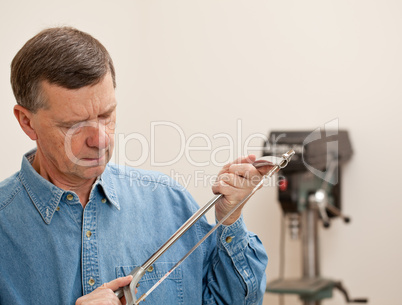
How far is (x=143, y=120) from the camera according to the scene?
2.56 metres

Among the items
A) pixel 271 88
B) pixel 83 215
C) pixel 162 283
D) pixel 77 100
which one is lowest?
pixel 162 283

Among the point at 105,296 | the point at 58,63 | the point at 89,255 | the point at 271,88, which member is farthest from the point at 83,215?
the point at 271,88

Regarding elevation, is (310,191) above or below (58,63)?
below

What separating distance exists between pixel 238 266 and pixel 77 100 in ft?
1.42

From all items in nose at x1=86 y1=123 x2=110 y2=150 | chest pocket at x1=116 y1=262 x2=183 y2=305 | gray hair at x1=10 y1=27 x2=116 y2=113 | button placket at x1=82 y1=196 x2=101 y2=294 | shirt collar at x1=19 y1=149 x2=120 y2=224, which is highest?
gray hair at x1=10 y1=27 x2=116 y2=113

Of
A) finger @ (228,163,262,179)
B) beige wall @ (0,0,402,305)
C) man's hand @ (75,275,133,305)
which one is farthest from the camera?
beige wall @ (0,0,402,305)

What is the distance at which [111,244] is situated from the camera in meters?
Result: 0.98

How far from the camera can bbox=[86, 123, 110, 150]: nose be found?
0.95 metres

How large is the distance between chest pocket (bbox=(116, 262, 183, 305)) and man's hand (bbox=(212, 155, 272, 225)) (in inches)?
6.8

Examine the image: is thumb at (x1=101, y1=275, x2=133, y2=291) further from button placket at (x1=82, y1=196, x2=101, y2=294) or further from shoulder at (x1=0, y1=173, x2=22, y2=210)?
shoulder at (x1=0, y1=173, x2=22, y2=210)

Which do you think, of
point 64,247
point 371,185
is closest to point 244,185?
point 64,247

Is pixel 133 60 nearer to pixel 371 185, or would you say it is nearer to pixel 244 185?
pixel 371 185

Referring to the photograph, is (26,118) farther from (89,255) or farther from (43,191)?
(89,255)

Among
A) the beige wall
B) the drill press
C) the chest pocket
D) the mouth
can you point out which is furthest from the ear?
the drill press
